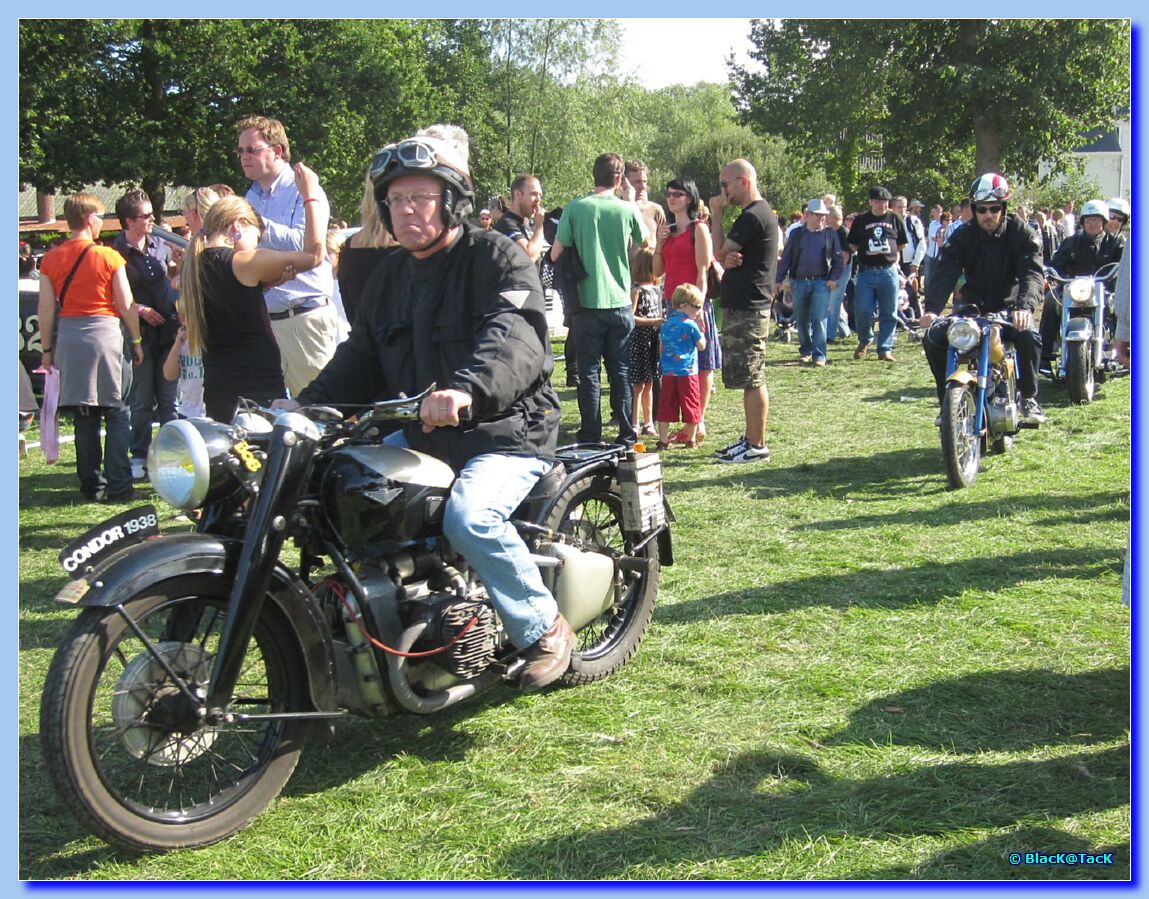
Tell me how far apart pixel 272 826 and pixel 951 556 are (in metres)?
3.85

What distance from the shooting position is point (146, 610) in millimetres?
3086

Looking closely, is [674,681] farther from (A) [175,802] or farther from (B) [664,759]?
(A) [175,802]

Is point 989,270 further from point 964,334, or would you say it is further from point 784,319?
point 784,319

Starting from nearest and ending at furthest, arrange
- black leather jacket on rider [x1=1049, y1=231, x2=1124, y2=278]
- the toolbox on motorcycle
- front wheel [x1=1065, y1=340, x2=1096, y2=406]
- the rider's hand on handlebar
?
the rider's hand on handlebar < the toolbox on motorcycle < front wheel [x1=1065, y1=340, x2=1096, y2=406] < black leather jacket on rider [x1=1049, y1=231, x2=1124, y2=278]

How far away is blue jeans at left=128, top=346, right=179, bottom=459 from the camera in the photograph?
8602 millimetres

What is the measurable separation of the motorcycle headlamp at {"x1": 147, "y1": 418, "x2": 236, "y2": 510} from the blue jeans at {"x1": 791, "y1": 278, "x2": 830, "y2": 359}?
1118 cm

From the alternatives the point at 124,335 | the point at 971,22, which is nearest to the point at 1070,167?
the point at 971,22

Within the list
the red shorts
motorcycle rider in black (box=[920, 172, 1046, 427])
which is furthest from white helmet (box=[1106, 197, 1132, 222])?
the red shorts

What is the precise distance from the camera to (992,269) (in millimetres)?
8086

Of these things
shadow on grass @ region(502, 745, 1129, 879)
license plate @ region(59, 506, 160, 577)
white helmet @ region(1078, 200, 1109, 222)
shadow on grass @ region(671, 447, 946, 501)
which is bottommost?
shadow on grass @ region(502, 745, 1129, 879)

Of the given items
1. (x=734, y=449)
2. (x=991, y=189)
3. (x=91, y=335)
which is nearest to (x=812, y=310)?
(x=734, y=449)

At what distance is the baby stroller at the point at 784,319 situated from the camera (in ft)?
55.5

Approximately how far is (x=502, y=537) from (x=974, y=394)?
5014 millimetres

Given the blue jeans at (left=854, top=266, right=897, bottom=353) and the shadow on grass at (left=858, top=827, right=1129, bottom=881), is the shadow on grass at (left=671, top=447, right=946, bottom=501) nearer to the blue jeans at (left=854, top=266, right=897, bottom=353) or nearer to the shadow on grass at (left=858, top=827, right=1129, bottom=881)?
the shadow on grass at (left=858, top=827, right=1129, bottom=881)
